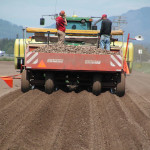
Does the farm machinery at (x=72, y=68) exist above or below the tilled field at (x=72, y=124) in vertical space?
above

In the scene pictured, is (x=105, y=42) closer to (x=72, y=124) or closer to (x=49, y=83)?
(x=49, y=83)

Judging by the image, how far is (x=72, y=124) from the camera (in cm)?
559

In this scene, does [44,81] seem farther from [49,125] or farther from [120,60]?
[49,125]

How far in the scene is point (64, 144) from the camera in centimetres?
448

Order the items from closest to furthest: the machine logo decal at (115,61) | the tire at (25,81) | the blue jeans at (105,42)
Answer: the machine logo decal at (115,61), the tire at (25,81), the blue jeans at (105,42)

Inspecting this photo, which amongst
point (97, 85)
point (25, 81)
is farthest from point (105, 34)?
point (25, 81)

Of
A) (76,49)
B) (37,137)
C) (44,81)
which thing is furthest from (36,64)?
(37,137)

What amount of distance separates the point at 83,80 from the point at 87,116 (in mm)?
3028

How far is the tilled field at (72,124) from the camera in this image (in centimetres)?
452

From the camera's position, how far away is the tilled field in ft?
14.8

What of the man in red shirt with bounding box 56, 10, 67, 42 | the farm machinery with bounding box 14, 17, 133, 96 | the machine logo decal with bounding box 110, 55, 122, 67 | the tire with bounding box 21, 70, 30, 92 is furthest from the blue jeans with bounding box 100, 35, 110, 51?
the tire with bounding box 21, 70, 30, 92

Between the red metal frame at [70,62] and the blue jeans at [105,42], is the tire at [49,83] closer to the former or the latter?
the red metal frame at [70,62]

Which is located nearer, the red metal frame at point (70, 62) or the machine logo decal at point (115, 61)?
the red metal frame at point (70, 62)

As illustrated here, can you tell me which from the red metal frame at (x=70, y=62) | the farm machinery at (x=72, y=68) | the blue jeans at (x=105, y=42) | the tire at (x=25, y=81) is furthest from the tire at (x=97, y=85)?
the tire at (x=25, y=81)
